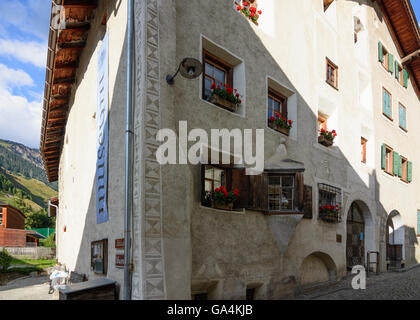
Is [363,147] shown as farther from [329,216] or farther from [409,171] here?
[329,216]

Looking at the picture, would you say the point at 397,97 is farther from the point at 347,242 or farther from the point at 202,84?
the point at 202,84

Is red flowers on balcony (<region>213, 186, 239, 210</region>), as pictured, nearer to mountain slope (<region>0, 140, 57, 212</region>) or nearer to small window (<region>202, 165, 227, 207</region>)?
small window (<region>202, 165, 227, 207</region>)

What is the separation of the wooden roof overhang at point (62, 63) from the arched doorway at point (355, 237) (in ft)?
37.2

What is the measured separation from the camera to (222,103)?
8672 millimetres

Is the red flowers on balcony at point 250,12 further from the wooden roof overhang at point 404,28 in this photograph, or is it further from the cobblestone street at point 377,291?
the wooden roof overhang at point 404,28

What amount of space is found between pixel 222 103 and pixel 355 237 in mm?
8871

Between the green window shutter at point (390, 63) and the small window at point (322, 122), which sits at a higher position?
the green window shutter at point (390, 63)

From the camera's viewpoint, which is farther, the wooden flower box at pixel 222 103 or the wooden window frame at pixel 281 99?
the wooden window frame at pixel 281 99

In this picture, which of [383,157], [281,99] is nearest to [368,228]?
[383,157]

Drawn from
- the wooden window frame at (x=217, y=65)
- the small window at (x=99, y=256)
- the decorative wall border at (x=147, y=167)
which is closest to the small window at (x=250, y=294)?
the decorative wall border at (x=147, y=167)

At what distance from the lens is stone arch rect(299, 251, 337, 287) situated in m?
10.9

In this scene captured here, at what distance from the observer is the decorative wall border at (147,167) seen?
6.27m
